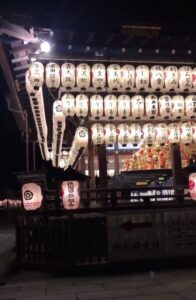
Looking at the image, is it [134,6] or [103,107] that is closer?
[134,6]

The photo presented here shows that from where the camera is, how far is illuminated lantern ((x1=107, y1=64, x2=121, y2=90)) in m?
13.5

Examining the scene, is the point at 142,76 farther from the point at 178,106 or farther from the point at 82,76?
the point at 178,106

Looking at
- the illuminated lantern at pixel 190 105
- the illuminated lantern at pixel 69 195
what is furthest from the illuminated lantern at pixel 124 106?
the illuminated lantern at pixel 69 195

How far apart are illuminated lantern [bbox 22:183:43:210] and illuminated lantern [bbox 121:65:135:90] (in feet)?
15.0

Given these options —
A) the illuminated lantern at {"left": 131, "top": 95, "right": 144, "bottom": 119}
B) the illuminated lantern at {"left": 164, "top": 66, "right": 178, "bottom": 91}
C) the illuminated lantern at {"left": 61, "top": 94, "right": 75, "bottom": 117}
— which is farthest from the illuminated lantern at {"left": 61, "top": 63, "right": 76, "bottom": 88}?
the illuminated lantern at {"left": 164, "top": 66, "right": 178, "bottom": 91}

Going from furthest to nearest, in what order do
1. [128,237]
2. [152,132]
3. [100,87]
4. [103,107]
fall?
[152,132]
[103,107]
[100,87]
[128,237]

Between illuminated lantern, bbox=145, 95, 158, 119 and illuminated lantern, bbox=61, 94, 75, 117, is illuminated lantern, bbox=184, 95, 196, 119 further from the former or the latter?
illuminated lantern, bbox=61, 94, 75, 117

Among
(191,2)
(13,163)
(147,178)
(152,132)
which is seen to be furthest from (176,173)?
(13,163)

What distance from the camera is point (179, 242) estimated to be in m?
10.6

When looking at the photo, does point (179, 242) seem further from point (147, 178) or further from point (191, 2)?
point (147, 178)

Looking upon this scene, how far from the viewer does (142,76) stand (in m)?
13.7

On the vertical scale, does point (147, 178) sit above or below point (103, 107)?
below

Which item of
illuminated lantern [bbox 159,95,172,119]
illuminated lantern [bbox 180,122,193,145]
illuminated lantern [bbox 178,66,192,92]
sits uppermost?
illuminated lantern [bbox 178,66,192,92]

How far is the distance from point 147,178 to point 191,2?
15993 mm
